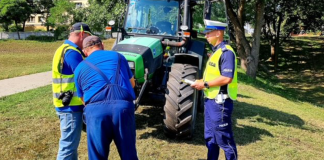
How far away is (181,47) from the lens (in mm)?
6441

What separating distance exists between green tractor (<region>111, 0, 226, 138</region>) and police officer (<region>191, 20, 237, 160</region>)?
3.35ft

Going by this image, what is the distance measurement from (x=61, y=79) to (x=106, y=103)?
881 millimetres

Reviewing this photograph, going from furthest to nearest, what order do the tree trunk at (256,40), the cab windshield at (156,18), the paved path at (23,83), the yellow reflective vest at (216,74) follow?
1. the tree trunk at (256,40)
2. the paved path at (23,83)
3. the cab windshield at (156,18)
4. the yellow reflective vest at (216,74)

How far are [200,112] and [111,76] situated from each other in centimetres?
466

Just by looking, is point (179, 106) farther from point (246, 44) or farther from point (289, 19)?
point (289, 19)

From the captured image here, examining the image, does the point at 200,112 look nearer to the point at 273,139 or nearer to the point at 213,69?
the point at 273,139

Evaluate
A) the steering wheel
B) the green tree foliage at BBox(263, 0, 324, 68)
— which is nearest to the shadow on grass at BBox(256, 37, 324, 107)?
the green tree foliage at BBox(263, 0, 324, 68)

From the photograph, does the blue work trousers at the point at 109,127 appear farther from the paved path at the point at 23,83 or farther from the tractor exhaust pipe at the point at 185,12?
the paved path at the point at 23,83

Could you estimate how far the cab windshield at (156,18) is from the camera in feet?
21.1

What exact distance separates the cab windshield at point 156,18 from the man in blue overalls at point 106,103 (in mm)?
3177

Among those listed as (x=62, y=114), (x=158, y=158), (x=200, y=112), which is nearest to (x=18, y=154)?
(x=62, y=114)

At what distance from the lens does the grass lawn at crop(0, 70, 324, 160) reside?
5.08 metres

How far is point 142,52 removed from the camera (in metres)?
5.43

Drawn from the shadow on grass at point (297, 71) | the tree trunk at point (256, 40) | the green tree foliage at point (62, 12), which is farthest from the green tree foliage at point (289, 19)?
the green tree foliage at point (62, 12)
